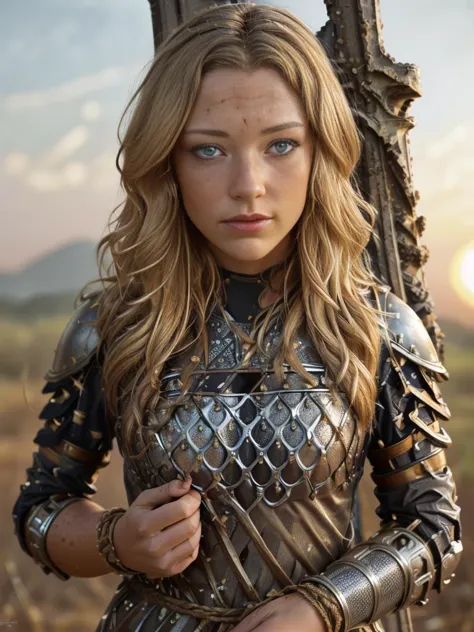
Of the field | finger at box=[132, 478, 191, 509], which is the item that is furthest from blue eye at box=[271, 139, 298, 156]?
the field

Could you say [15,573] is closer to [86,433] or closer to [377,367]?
[86,433]

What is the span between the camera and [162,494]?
124cm

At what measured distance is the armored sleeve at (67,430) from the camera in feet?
4.64

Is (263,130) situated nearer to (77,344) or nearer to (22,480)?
(77,344)

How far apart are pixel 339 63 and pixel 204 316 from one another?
0.52 metres

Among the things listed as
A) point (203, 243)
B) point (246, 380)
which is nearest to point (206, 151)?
point (203, 243)

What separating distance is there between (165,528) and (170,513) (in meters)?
0.03

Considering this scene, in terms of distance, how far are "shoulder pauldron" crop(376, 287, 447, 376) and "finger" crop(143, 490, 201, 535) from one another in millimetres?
374

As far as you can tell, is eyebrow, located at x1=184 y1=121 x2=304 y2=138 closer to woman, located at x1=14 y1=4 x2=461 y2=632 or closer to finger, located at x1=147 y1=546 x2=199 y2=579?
woman, located at x1=14 y1=4 x2=461 y2=632

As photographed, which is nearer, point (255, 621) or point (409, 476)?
point (255, 621)

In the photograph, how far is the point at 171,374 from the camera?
1319 mm

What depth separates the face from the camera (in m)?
1.22

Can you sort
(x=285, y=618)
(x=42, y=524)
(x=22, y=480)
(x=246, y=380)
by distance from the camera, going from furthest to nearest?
1. (x=22, y=480)
2. (x=42, y=524)
3. (x=246, y=380)
4. (x=285, y=618)

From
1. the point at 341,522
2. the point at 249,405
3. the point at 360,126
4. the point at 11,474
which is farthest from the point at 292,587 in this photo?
the point at 11,474
